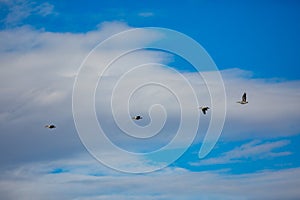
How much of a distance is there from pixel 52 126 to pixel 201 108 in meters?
48.5

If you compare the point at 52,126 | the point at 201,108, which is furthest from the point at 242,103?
the point at 52,126

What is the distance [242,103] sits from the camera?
148m

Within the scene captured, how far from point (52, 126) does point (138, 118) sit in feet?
89.7

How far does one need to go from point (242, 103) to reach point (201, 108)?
13.6 meters

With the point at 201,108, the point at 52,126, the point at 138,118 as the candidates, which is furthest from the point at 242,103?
the point at 52,126

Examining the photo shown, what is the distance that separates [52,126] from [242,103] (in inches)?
2389

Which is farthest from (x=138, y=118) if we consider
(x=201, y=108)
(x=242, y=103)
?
(x=242, y=103)

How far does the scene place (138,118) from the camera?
150250mm

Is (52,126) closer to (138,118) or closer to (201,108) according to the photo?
(138,118)

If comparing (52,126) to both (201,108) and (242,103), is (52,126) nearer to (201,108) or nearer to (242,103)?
(201,108)

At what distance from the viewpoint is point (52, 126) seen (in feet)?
480

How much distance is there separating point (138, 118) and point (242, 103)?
3365 centimetres

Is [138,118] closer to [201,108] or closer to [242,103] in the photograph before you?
[201,108]

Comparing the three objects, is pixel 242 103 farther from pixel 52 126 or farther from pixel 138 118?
pixel 52 126
